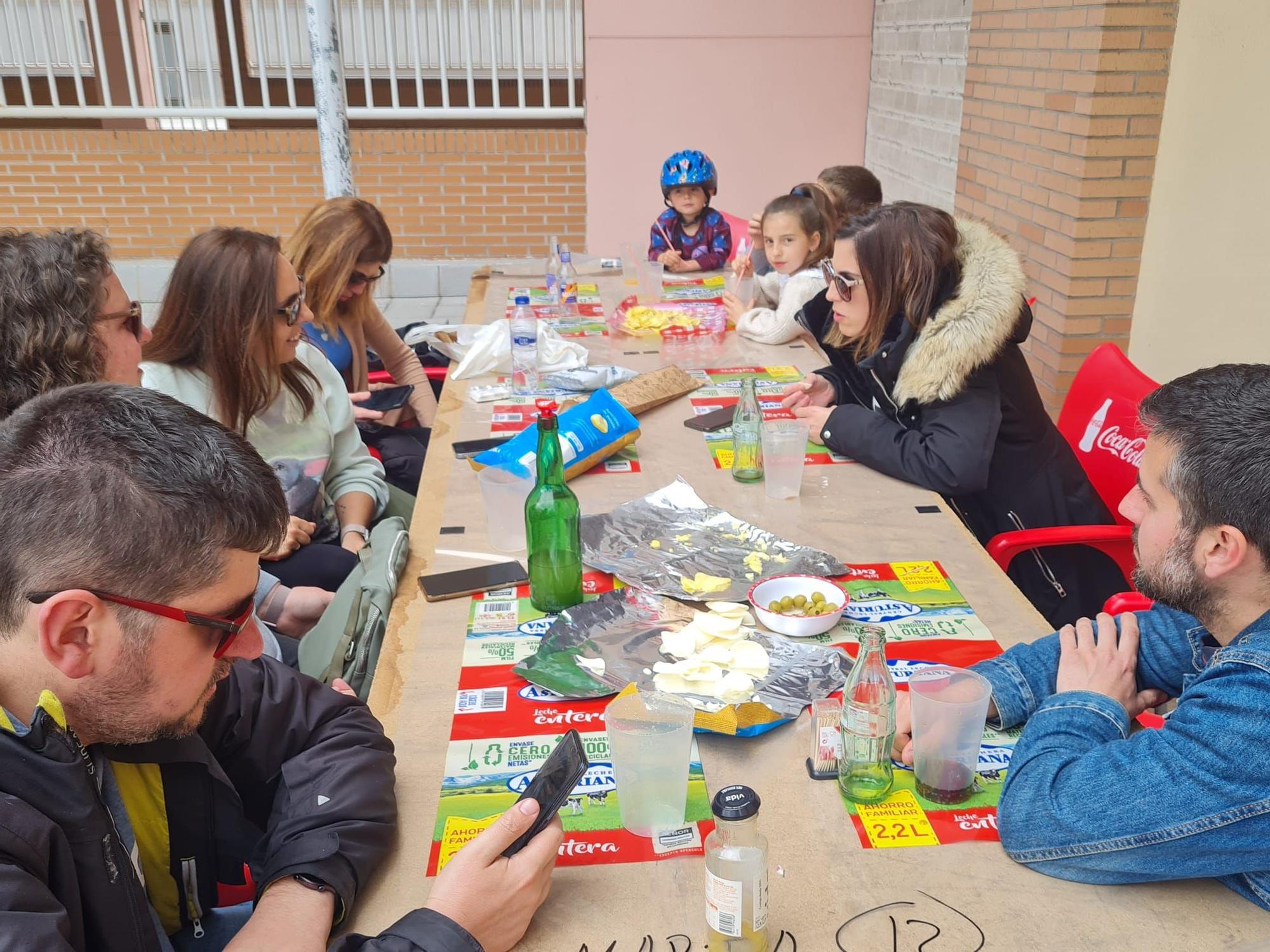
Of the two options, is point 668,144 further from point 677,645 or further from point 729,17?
point 677,645

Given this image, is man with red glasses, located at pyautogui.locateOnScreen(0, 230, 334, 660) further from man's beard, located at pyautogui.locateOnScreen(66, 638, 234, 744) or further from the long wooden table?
man's beard, located at pyautogui.locateOnScreen(66, 638, 234, 744)

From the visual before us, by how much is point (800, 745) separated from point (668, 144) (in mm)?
6598

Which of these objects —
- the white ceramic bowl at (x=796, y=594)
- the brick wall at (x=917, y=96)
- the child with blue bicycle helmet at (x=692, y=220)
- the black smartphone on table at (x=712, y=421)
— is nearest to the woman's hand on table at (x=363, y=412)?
the black smartphone on table at (x=712, y=421)

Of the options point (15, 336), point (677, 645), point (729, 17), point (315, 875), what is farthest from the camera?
point (729, 17)

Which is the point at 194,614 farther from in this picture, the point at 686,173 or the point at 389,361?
the point at 686,173

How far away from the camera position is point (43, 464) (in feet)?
3.56

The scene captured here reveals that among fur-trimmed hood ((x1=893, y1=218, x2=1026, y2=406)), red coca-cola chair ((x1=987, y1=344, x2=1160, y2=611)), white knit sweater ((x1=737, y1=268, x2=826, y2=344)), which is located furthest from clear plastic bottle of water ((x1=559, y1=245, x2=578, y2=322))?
red coca-cola chair ((x1=987, y1=344, x2=1160, y2=611))

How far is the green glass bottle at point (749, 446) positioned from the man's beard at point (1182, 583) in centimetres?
111

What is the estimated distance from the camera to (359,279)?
3.51 metres

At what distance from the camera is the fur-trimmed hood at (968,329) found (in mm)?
2434

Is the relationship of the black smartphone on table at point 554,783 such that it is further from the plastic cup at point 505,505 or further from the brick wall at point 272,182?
the brick wall at point 272,182

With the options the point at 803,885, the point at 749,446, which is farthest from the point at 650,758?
the point at 749,446

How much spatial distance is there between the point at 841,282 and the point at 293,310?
4.62 ft

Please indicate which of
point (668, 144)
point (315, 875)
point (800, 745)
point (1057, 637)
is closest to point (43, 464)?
point (315, 875)
